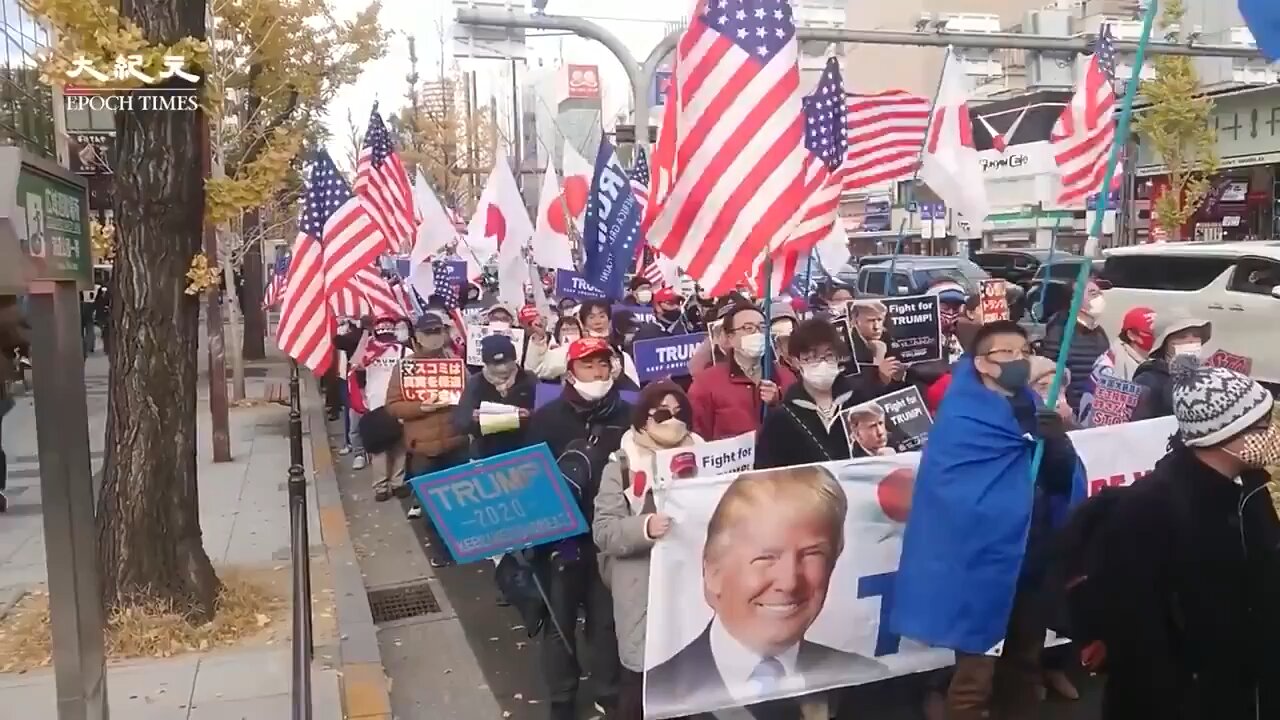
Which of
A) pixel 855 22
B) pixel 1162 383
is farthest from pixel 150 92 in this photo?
pixel 855 22

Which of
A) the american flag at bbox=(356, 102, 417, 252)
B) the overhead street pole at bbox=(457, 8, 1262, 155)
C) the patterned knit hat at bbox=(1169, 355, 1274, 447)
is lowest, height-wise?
the patterned knit hat at bbox=(1169, 355, 1274, 447)

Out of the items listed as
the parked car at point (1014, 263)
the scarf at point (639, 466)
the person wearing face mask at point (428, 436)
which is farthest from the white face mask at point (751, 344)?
the parked car at point (1014, 263)

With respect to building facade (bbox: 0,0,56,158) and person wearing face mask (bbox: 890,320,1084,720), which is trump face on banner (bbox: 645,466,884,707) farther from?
building facade (bbox: 0,0,56,158)

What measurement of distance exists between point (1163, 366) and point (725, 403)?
2.80 m

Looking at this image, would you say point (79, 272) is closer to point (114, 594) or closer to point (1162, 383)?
point (114, 594)

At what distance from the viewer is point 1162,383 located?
6.97m

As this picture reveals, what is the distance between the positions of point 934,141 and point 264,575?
9.13 meters

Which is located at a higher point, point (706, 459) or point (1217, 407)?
point (1217, 407)

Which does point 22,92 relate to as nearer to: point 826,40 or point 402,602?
point 826,40

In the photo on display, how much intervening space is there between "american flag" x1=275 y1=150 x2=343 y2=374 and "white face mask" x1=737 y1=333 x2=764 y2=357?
5.16m

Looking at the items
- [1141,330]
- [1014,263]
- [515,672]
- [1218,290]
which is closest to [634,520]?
[515,672]

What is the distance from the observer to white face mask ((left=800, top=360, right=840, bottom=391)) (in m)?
6.00

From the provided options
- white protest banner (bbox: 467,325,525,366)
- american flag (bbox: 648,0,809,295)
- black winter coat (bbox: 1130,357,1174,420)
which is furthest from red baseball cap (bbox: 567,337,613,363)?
white protest banner (bbox: 467,325,525,366)

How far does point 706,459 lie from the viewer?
17.5 feet
